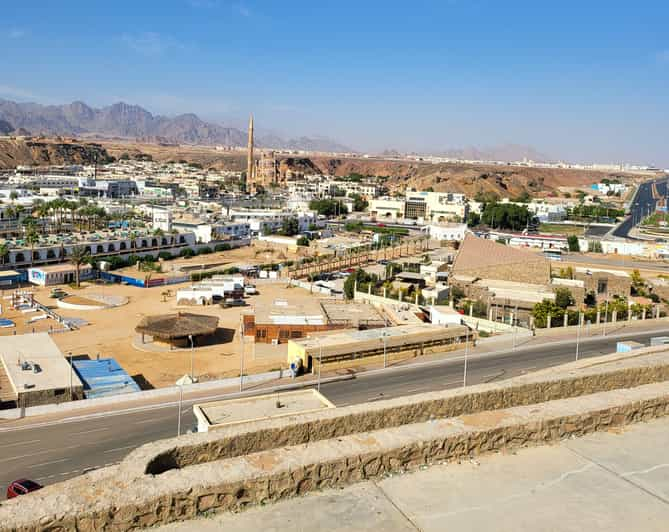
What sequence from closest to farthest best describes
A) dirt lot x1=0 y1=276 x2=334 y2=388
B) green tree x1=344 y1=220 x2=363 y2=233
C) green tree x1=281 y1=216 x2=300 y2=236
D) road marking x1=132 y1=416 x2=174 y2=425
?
1. road marking x1=132 y1=416 x2=174 y2=425
2. dirt lot x1=0 y1=276 x2=334 y2=388
3. green tree x1=281 y1=216 x2=300 y2=236
4. green tree x1=344 y1=220 x2=363 y2=233

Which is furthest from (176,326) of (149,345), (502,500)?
(502,500)

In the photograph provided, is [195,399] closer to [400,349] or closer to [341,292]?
[400,349]

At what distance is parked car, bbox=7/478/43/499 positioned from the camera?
10617 millimetres

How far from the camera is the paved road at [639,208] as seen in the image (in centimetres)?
6688

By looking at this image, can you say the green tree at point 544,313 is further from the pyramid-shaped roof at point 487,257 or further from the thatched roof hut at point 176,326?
the thatched roof hut at point 176,326

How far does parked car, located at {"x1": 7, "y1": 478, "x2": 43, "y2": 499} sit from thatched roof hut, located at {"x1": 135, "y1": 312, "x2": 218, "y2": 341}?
1283 centimetres

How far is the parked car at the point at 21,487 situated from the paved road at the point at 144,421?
1.86ft

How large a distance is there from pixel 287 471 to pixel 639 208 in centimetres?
10254

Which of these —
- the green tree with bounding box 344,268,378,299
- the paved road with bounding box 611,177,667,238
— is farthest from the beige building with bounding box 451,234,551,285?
the paved road with bounding box 611,177,667,238

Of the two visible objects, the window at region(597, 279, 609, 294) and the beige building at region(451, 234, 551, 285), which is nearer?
the window at region(597, 279, 609, 294)

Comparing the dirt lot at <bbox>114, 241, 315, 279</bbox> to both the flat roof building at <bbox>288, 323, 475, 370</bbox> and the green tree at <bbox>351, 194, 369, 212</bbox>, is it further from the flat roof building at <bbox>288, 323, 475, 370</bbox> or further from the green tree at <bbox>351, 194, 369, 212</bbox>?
the green tree at <bbox>351, 194, 369, 212</bbox>

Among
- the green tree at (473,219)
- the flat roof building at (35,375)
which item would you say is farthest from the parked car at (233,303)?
the green tree at (473,219)

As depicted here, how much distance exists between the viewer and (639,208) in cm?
9488

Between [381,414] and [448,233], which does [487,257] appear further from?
[381,414]
